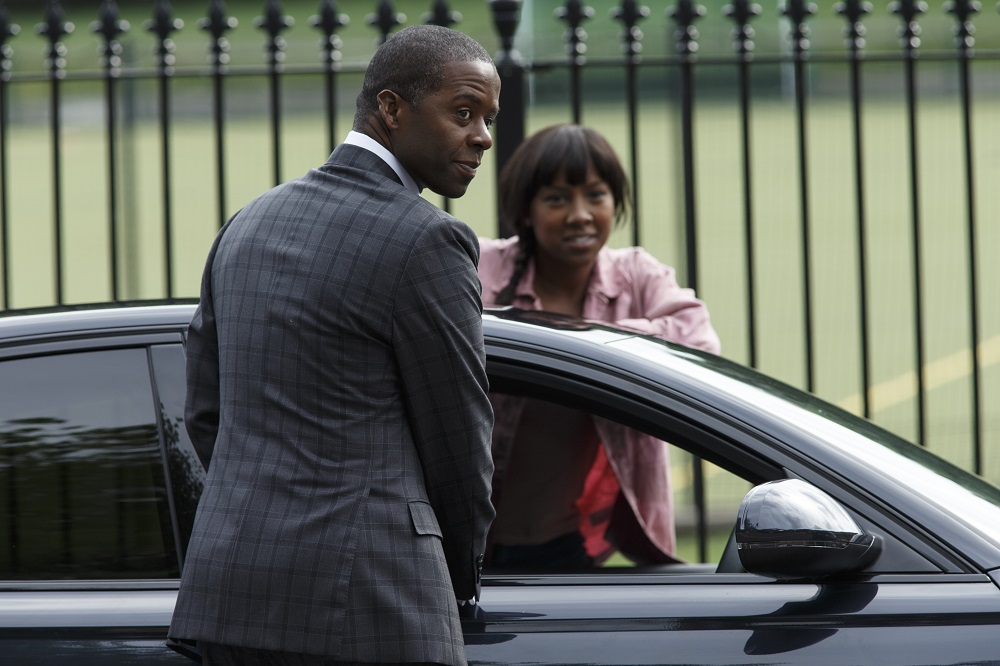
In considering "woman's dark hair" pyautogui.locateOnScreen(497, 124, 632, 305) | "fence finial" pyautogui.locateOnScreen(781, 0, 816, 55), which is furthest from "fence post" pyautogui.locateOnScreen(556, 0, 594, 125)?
"woman's dark hair" pyautogui.locateOnScreen(497, 124, 632, 305)

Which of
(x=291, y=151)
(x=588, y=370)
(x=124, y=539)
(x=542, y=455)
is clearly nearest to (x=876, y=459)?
(x=588, y=370)

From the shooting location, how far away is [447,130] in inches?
75.7

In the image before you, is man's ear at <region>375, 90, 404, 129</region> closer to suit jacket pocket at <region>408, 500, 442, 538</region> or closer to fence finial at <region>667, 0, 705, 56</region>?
suit jacket pocket at <region>408, 500, 442, 538</region>

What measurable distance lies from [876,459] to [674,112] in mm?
3778

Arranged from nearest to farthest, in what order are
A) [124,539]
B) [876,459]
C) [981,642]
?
[981,642], [124,539], [876,459]

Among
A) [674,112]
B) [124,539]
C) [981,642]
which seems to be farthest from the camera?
[674,112]

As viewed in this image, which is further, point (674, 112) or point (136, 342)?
point (674, 112)

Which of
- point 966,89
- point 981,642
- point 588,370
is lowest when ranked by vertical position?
point 981,642

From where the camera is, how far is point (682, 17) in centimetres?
461

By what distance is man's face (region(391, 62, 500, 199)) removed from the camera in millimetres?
1921

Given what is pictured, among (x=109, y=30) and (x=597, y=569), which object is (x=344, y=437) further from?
(x=109, y=30)

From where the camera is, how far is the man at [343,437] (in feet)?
5.76

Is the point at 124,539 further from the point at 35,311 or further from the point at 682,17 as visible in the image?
the point at 682,17

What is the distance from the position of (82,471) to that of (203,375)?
33 centimetres
